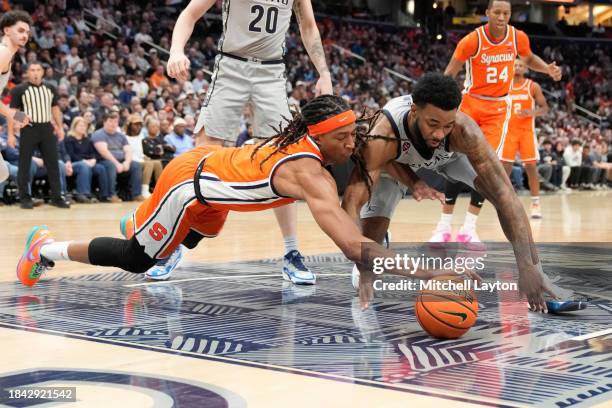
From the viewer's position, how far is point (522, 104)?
1103cm

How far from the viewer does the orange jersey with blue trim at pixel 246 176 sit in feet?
12.9

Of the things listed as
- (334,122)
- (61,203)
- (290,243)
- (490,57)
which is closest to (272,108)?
(290,243)

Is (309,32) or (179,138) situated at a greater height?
(309,32)

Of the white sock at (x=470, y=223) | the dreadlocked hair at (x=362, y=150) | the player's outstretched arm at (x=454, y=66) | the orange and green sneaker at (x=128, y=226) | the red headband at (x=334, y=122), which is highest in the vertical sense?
the player's outstretched arm at (x=454, y=66)

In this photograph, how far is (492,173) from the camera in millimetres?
4258

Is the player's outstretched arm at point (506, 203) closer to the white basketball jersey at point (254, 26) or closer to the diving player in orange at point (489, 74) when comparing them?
the white basketball jersey at point (254, 26)

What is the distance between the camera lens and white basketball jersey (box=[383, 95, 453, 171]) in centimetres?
425

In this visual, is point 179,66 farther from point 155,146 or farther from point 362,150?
point 155,146

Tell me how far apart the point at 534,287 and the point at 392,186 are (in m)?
1.04

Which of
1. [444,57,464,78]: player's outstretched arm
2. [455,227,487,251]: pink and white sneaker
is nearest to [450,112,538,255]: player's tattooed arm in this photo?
[455,227,487,251]: pink and white sneaker

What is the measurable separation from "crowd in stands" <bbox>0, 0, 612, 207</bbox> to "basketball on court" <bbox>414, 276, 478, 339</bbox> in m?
→ 1.84

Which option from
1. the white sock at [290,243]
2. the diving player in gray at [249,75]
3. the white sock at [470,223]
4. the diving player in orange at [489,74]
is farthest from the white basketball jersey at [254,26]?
the white sock at [470,223]

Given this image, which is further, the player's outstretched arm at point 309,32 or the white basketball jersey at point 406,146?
the player's outstretched arm at point 309,32

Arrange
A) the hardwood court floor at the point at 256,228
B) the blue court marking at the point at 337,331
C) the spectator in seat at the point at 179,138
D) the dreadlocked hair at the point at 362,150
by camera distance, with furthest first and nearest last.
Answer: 1. the spectator in seat at the point at 179,138
2. the hardwood court floor at the point at 256,228
3. the dreadlocked hair at the point at 362,150
4. the blue court marking at the point at 337,331
